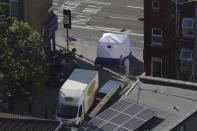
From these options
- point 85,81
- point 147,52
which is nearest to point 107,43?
point 147,52

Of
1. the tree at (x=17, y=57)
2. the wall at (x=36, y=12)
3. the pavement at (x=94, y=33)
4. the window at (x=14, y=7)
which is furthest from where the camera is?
the wall at (x=36, y=12)

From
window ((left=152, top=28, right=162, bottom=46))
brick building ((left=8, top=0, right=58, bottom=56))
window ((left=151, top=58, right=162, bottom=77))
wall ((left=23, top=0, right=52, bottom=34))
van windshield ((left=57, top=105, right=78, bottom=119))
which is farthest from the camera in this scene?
wall ((left=23, top=0, right=52, bottom=34))

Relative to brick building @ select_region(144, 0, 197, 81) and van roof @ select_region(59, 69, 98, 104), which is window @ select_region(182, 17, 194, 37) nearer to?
brick building @ select_region(144, 0, 197, 81)

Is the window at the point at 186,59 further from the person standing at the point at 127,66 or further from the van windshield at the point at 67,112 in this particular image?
the van windshield at the point at 67,112

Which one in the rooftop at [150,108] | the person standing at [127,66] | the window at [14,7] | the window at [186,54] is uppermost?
the window at [14,7]

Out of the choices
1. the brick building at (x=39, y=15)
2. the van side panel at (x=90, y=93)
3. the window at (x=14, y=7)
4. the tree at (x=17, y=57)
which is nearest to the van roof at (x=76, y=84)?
the van side panel at (x=90, y=93)

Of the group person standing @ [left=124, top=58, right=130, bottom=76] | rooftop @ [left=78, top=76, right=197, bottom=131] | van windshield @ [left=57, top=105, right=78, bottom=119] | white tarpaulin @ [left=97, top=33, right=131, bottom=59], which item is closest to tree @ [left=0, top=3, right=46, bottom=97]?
van windshield @ [left=57, top=105, right=78, bottom=119]

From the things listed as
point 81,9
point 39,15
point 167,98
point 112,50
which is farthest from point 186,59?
point 81,9
